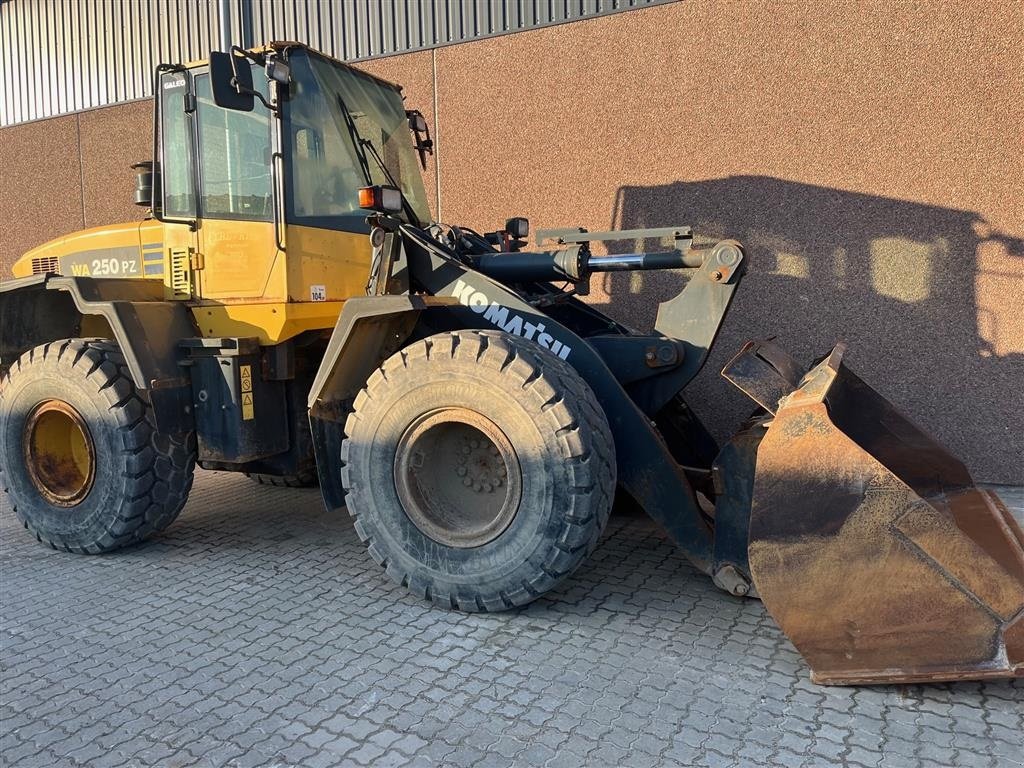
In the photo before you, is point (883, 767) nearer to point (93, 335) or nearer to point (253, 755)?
point (253, 755)

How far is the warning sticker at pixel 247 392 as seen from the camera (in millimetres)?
4543

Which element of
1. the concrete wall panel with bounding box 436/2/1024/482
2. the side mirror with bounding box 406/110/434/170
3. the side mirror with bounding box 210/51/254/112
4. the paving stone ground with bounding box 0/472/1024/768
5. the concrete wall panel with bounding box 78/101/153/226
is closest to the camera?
the paving stone ground with bounding box 0/472/1024/768

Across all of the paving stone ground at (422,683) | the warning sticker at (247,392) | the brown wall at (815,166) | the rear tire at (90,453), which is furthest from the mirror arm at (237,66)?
the brown wall at (815,166)

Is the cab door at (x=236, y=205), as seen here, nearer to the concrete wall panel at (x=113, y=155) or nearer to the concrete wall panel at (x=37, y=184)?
the concrete wall panel at (x=113, y=155)

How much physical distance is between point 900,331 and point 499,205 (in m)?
3.74

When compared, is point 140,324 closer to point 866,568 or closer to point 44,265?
point 44,265

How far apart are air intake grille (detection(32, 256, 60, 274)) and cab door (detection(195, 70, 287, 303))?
62.2 inches

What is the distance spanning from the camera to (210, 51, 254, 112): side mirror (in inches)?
153

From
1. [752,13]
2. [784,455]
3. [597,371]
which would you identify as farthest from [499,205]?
[784,455]

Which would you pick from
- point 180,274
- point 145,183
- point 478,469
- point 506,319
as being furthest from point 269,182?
point 478,469

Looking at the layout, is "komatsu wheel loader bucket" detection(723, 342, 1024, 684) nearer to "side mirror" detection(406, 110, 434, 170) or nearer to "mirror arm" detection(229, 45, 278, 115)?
"mirror arm" detection(229, 45, 278, 115)

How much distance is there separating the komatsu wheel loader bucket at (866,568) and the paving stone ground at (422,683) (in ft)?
0.64

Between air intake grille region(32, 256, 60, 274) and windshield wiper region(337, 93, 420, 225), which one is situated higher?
windshield wiper region(337, 93, 420, 225)

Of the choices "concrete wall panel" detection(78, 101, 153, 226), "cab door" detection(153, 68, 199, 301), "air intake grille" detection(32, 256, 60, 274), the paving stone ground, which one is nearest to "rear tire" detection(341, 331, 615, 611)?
the paving stone ground
